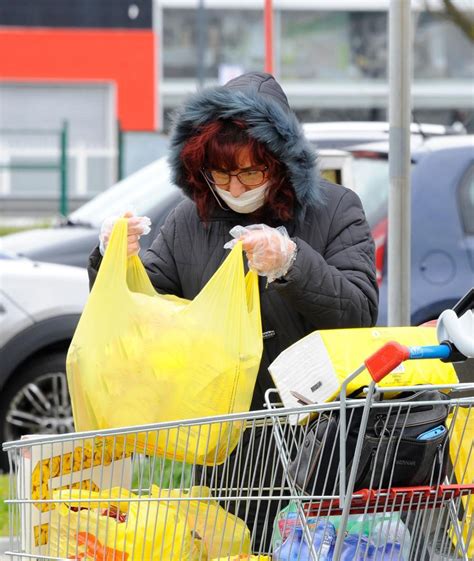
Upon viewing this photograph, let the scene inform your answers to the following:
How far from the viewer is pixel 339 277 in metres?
2.93

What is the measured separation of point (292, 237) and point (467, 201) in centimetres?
397

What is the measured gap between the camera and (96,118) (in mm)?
33062

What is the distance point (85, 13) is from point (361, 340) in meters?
32.4

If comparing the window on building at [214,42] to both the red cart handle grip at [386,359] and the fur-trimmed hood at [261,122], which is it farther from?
the red cart handle grip at [386,359]

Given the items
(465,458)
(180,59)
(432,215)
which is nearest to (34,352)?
(432,215)

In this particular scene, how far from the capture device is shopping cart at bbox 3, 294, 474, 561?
95.0 inches

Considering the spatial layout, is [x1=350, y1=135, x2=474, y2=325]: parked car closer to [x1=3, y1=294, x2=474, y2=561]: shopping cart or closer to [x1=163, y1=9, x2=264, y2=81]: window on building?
[x1=3, y1=294, x2=474, y2=561]: shopping cart

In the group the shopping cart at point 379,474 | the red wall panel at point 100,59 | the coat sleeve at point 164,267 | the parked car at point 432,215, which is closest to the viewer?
the shopping cart at point 379,474

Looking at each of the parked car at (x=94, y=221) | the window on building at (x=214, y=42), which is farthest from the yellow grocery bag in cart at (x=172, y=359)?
the window on building at (x=214, y=42)

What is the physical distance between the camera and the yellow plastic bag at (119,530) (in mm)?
2615

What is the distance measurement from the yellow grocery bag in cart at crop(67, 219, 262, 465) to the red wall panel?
30843 mm

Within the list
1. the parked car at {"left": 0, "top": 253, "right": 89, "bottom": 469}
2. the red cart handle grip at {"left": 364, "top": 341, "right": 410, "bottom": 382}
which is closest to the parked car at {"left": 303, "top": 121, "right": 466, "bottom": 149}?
the parked car at {"left": 0, "top": 253, "right": 89, "bottom": 469}

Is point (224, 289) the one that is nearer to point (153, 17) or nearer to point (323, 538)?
point (323, 538)

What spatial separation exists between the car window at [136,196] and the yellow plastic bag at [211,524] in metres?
4.35
